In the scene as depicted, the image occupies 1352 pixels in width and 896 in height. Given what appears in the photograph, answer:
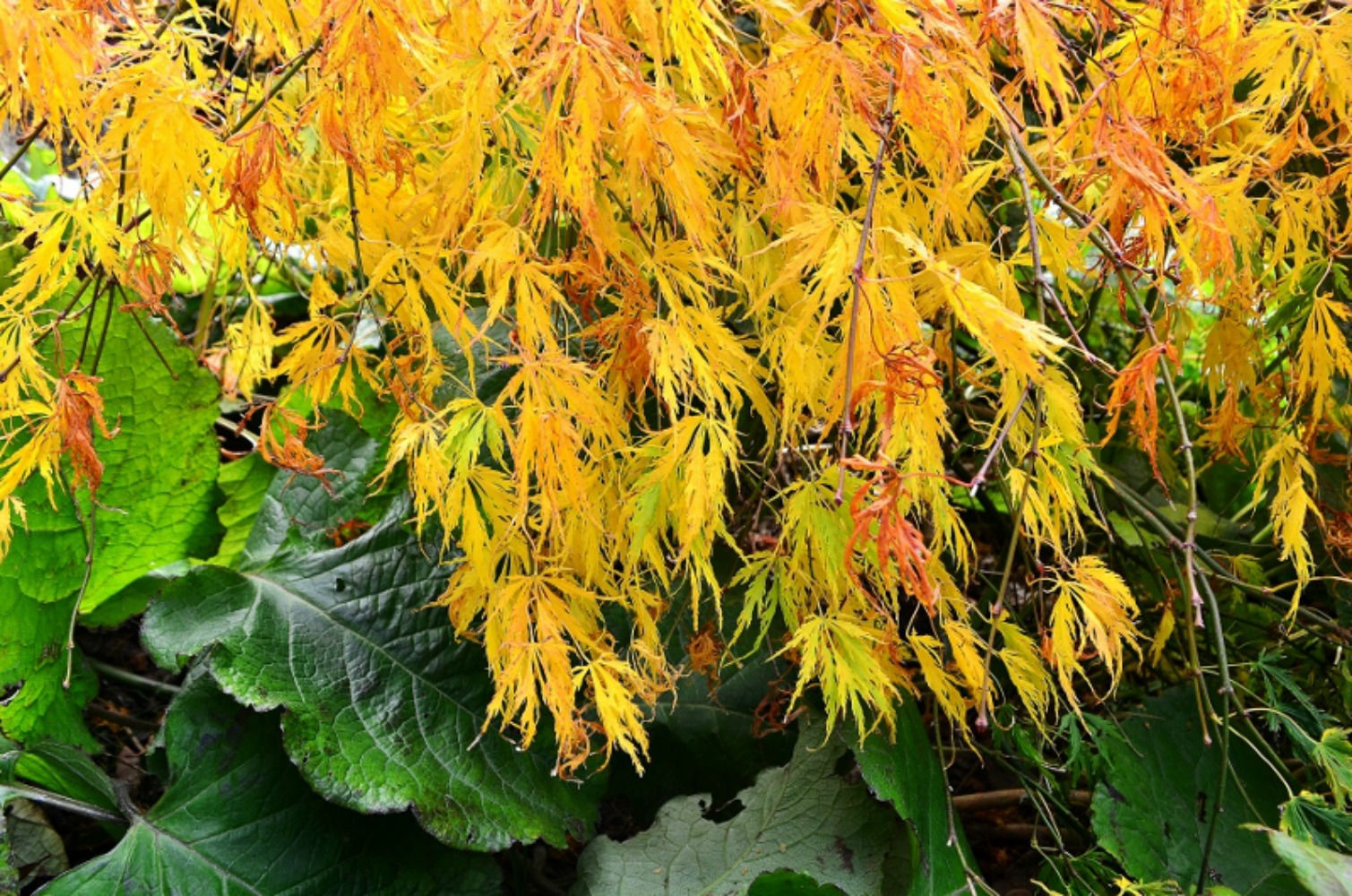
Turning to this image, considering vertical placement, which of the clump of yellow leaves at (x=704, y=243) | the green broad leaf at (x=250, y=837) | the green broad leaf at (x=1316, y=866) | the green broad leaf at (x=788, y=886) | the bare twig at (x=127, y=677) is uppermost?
the clump of yellow leaves at (x=704, y=243)

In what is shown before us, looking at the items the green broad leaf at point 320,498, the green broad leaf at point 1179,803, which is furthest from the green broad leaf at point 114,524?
the green broad leaf at point 1179,803

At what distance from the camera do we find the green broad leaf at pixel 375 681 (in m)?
0.94

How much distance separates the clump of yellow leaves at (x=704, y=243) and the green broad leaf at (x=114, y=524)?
23 centimetres

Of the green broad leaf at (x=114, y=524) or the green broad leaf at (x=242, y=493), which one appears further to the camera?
the green broad leaf at (x=242, y=493)

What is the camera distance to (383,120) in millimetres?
794

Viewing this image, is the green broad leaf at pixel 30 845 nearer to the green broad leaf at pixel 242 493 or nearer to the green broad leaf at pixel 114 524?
the green broad leaf at pixel 114 524

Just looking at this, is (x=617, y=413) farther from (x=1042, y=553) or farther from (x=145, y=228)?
(x=1042, y=553)

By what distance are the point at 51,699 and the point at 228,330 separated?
42 centimetres

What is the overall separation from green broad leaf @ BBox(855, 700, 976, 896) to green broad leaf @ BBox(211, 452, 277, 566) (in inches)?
32.1

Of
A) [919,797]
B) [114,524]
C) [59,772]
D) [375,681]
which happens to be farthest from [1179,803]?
[114,524]

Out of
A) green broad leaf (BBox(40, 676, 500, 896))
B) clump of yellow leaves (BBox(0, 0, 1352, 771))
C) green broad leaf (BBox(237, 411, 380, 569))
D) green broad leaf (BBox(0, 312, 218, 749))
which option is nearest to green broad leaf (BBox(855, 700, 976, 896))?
clump of yellow leaves (BBox(0, 0, 1352, 771))

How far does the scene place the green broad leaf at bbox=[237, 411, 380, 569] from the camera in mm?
1202

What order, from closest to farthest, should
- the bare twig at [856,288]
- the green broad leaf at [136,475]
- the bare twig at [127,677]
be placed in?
1. the bare twig at [856,288]
2. the green broad leaf at [136,475]
3. the bare twig at [127,677]

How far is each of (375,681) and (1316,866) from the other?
784 mm
